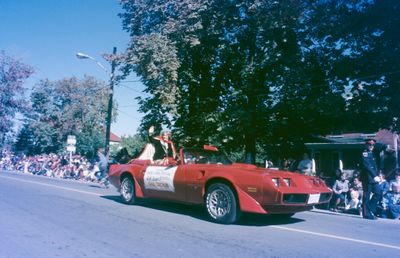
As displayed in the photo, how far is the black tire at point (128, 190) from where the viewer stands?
28.8ft

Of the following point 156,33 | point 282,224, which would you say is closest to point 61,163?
point 156,33

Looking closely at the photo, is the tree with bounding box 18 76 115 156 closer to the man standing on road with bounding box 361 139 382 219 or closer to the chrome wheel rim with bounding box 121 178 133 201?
the chrome wheel rim with bounding box 121 178 133 201

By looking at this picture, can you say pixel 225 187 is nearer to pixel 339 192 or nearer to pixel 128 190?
pixel 128 190

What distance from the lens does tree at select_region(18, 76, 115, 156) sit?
158 ft

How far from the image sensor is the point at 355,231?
6590 millimetres

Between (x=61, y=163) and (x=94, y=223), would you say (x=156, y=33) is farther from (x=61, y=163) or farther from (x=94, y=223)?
(x=61, y=163)

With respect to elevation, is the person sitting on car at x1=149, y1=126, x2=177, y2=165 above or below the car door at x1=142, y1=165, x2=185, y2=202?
above

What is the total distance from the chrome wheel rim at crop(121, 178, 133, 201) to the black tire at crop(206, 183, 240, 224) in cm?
279

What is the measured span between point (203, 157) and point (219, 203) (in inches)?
63.8

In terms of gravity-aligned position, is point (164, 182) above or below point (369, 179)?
below

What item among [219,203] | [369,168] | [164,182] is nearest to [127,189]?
[164,182]

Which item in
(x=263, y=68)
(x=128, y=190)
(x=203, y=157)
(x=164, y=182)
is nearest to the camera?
(x=164, y=182)

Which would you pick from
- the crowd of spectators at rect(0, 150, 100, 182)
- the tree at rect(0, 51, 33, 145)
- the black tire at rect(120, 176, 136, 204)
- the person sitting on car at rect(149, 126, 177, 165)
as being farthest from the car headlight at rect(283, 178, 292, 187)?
the tree at rect(0, 51, 33, 145)

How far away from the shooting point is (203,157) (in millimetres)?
8047
